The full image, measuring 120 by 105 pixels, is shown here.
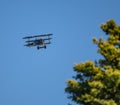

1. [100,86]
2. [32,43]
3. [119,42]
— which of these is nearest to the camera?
[100,86]

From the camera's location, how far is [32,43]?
2869 inches

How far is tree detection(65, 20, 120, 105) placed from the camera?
2670 cm

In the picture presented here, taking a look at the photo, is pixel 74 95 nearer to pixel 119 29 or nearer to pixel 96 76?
pixel 96 76

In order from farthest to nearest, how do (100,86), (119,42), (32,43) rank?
(32,43) < (119,42) < (100,86)

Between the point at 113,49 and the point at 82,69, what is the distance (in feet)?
8.63

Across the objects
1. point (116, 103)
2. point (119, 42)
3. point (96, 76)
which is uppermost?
point (119, 42)

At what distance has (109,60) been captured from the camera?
28.2 meters

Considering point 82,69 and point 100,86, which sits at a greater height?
point 82,69

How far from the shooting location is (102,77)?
27.3 m

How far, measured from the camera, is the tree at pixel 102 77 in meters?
26.7

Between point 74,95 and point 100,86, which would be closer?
point 100,86

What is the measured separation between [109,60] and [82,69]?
2.01m

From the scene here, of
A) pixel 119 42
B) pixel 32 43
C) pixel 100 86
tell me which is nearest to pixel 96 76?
pixel 100 86

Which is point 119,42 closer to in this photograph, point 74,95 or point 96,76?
point 96,76
